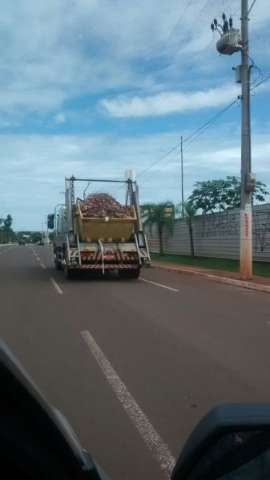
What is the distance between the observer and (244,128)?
70.5ft

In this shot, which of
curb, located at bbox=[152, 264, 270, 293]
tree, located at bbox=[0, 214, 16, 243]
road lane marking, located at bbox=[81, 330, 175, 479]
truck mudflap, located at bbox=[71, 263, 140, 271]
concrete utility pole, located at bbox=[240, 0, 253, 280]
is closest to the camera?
road lane marking, located at bbox=[81, 330, 175, 479]

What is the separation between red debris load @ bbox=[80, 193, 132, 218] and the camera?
66.8ft

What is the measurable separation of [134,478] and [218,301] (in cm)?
1063

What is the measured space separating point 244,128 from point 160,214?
1988 centimetres

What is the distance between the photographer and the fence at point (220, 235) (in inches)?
1069

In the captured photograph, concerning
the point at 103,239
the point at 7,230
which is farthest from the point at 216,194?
the point at 7,230

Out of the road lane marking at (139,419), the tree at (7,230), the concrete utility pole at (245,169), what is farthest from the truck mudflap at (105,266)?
the tree at (7,230)

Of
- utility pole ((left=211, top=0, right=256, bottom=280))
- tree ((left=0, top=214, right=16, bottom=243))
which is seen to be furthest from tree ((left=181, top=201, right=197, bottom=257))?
tree ((left=0, top=214, right=16, bottom=243))

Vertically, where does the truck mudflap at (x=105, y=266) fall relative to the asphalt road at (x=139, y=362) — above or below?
above

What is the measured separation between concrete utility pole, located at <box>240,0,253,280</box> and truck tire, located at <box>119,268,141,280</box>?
12.4 feet

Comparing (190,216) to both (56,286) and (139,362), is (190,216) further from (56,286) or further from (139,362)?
(139,362)

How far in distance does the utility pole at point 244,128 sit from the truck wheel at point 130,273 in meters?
3.76

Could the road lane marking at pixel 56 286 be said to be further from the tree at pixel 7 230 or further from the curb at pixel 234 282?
the tree at pixel 7 230

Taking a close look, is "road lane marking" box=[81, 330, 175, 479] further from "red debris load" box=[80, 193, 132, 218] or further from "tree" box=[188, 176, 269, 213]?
"tree" box=[188, 176, 269, 213]
